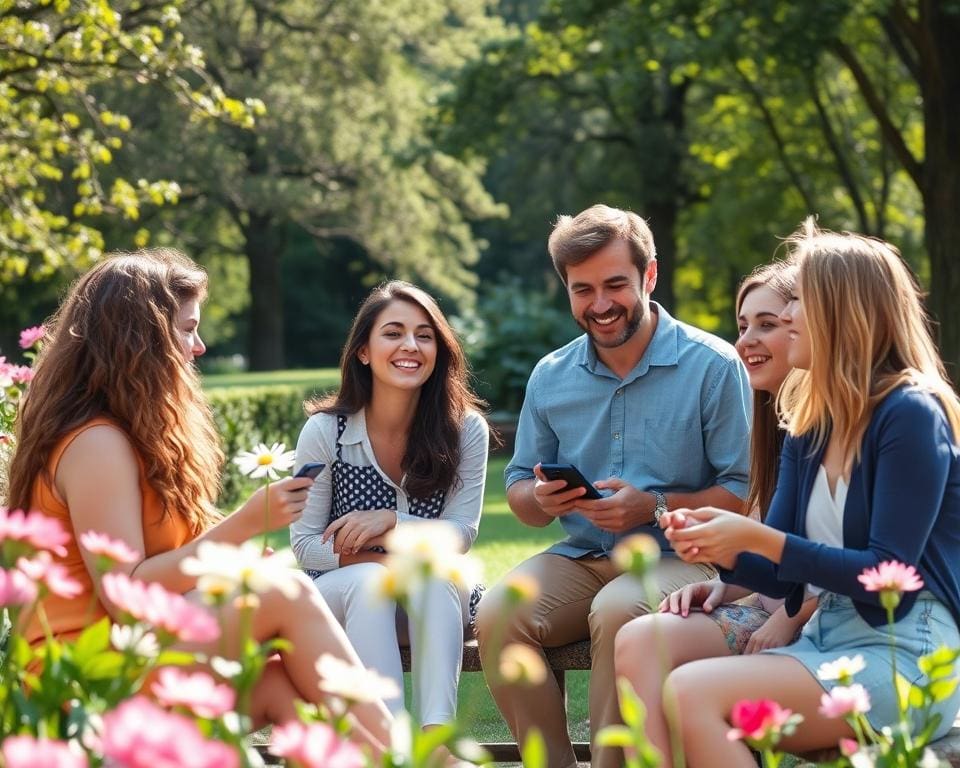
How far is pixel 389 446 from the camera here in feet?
13.7

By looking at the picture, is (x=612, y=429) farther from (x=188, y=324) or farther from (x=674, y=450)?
(x=188, y=324)

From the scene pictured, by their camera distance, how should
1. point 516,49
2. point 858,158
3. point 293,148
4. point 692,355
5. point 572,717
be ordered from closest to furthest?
point 692,355, point 572,717, point 516,49, point 858,158, point 293,148

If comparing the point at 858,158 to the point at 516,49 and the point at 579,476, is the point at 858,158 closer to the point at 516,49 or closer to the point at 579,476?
the point at 516,49

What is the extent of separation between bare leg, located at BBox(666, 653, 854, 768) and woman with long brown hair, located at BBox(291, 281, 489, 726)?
111cm

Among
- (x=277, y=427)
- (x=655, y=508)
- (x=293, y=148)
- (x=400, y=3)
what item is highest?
(x=400, y=3)

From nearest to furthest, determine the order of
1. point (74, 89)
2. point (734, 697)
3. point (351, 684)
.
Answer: point (351, 684), point (734, 697), point (74, 89)

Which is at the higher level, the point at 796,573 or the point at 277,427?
the point at 796,573

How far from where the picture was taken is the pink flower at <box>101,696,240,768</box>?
3.94 feet

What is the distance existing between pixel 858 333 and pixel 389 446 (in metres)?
1.70

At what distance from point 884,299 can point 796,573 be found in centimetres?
60

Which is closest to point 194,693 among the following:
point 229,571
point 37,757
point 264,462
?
point 229,571

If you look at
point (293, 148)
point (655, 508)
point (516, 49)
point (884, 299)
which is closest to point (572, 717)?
point (655, 508)

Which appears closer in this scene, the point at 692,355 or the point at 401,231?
the point at 692,355

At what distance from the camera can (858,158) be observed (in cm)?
2139
